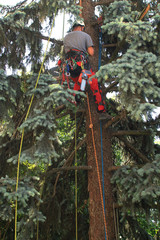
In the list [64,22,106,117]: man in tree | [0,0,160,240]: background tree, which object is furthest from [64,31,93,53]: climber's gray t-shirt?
[0,0,160,240]: background tree

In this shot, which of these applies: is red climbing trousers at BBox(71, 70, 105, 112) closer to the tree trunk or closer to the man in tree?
the man in tree

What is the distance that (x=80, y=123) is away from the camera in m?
6.72

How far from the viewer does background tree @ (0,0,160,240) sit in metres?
4.29

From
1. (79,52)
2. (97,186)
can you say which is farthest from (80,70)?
(97,186)

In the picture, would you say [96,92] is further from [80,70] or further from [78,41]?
[78,41]

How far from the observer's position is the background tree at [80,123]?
4.29 meters

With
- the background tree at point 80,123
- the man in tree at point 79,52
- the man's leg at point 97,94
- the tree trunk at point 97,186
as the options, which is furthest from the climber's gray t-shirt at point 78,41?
the tree trunk at point 97,186

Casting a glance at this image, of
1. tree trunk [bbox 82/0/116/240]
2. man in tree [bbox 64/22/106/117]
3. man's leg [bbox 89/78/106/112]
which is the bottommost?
tree trunk [bbox 82/0/116/240]

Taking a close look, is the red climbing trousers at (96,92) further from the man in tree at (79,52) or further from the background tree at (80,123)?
the background tree at (80,123)

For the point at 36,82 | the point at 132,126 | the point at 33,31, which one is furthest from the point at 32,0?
the point at 132,126

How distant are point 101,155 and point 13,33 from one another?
2.99 meters

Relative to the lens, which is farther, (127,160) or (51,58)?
(127,160)

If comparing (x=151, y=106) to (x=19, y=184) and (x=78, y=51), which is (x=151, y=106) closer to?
(x=78, y=51)

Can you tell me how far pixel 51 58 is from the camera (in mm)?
6383
